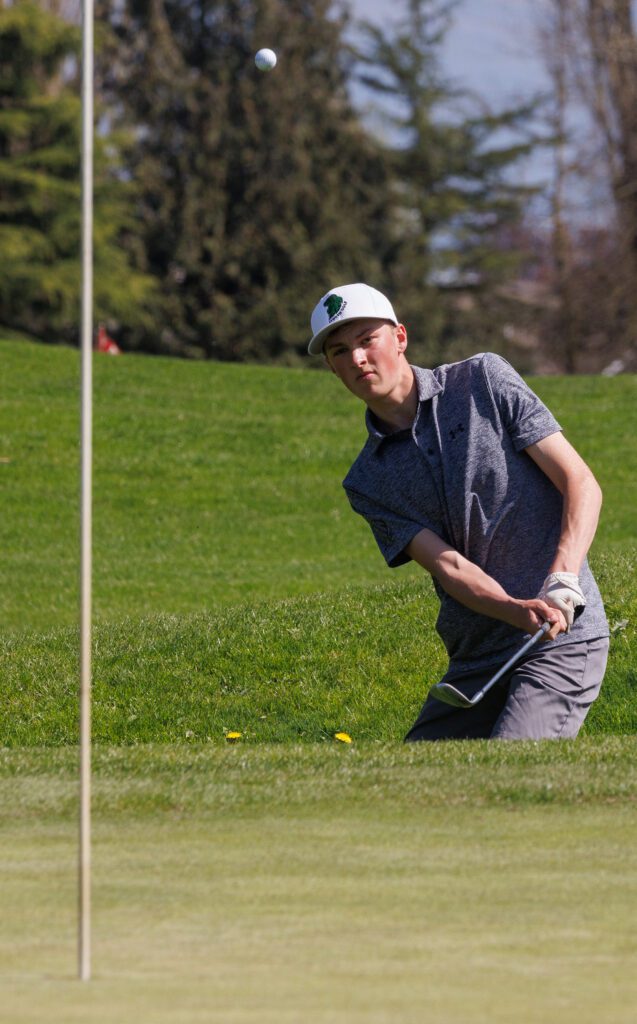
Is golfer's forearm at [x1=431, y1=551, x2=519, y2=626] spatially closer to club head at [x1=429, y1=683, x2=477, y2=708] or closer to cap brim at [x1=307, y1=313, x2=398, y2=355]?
club head at [x1=429, y1=683, x2=477, y2=708]

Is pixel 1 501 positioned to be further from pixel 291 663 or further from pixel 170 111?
pixel 170 111

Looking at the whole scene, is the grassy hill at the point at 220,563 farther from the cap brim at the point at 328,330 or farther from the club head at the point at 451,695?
the cap brim at the point at 328,330

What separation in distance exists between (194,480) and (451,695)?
12.0 m

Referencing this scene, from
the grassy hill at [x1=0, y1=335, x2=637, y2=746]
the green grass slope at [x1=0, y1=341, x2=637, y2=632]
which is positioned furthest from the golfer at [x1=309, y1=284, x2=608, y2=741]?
the green grass slope at [x1=0, y1=341, x2=637, y2=632]

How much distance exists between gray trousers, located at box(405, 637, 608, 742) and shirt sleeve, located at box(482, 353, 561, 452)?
76 cm

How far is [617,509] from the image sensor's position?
52.5 feet

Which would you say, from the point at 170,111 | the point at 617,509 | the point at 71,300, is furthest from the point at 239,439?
the point at 170,111

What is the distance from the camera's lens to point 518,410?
515 cm

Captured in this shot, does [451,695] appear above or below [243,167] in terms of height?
below

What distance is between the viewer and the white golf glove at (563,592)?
4.76 meters

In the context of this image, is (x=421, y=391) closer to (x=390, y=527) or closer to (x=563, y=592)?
(x=390, y=527)

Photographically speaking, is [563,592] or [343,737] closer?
[563,592]

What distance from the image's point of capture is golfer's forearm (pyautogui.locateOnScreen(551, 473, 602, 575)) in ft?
15.8

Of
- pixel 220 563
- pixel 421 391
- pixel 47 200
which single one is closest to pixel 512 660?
pixel 421 391
